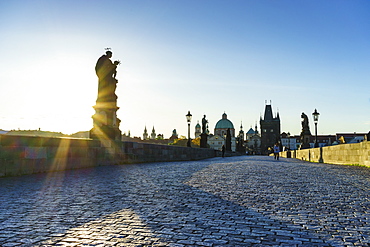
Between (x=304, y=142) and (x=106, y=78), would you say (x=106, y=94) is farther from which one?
(x=304, y=142)

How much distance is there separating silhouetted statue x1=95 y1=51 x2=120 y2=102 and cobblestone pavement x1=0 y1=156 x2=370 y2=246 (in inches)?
327

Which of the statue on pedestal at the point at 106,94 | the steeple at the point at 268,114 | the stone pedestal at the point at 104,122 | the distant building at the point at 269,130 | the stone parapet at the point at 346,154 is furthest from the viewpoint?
the steeple at the point at 268,114

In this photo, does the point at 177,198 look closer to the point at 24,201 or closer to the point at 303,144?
the point at 24,201

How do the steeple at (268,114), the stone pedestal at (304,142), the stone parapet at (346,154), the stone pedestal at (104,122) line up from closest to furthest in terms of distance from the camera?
the stone parapet at (346,154), the stone pedestal at (104,122), the stone pedestal at (304,142), the steeple at (268,114)

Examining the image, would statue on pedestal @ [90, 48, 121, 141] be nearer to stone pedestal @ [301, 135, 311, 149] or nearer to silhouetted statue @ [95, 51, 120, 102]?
Answer: silhouetted statue @ [95, 51, 120, 102]

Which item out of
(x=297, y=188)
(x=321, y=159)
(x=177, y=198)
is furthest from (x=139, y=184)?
(x=321, y=159)

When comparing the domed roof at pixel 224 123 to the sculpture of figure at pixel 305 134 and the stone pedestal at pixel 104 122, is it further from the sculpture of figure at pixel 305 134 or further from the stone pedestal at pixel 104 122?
the stone pedestal at pixel 104 122

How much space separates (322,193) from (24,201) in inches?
187

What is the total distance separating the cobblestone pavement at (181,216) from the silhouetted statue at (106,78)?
830cm

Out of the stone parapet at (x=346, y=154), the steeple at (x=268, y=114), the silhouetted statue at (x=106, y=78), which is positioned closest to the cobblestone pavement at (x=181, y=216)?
the stone parapet at (x=346, y=154)

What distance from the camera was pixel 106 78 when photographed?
48.1 feet

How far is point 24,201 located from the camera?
200 inches

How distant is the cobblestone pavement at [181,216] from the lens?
323cm

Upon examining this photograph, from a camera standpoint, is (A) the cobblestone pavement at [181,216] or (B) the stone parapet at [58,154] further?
(B) the stone parapet at [58,154]
